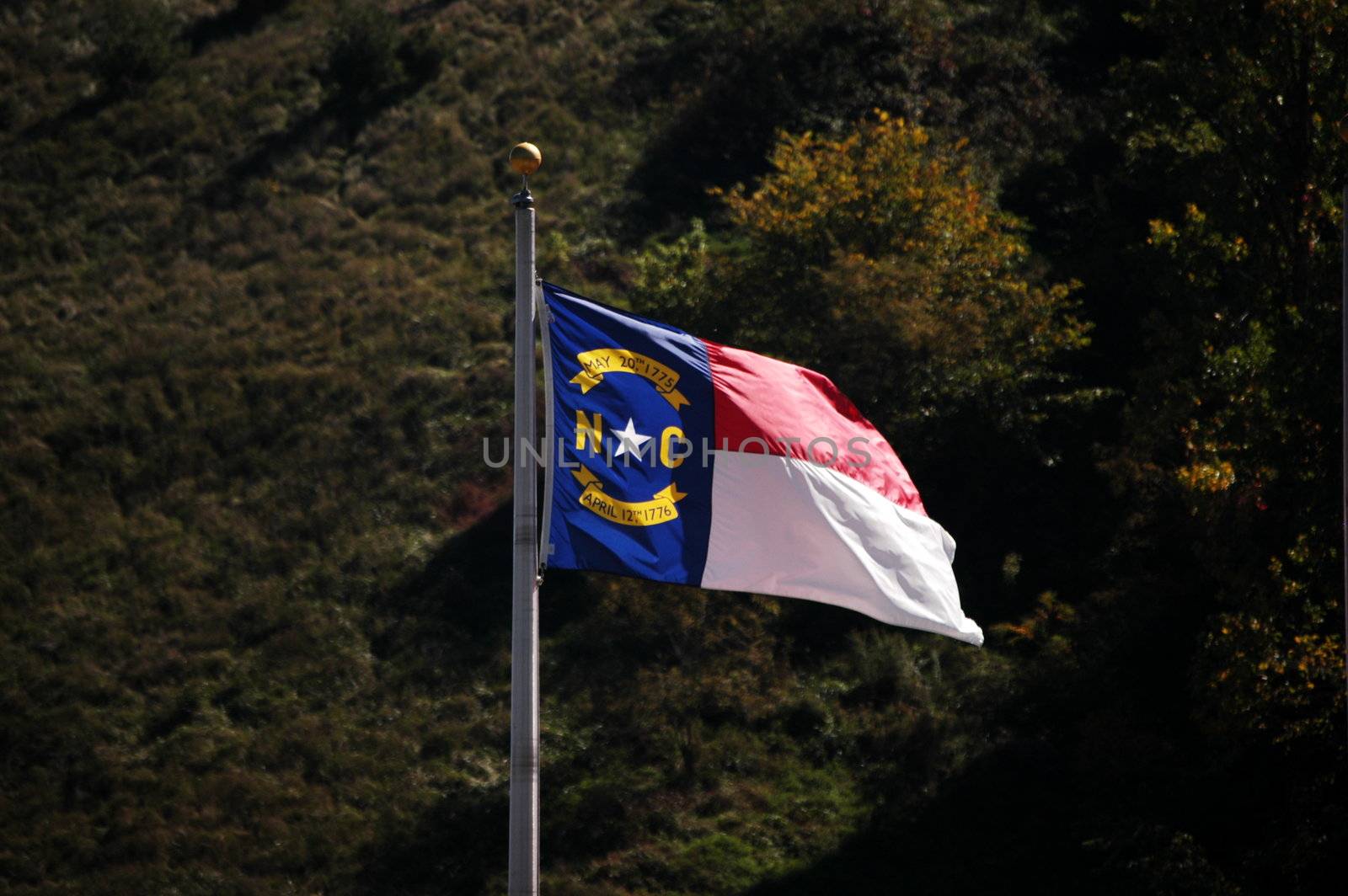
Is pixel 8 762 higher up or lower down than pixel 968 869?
higher up

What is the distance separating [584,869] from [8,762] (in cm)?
885

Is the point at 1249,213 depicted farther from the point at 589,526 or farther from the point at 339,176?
the point at 339,176

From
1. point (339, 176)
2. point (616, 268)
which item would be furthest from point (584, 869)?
point (339, 176)

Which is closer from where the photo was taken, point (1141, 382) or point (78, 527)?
point (1141, 382)

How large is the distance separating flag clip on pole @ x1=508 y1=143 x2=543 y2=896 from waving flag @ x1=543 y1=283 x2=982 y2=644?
0.30 m

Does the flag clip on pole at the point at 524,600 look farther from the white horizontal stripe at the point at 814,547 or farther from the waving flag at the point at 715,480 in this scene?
the white horizontal stripe at the point at 814,547

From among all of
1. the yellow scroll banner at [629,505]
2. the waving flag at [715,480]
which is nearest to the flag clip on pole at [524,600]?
the waving flag at [715,480]

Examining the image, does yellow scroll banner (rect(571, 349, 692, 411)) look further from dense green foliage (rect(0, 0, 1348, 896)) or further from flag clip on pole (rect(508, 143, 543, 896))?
dense green foliage (rect(0, 0, 1348, 896))

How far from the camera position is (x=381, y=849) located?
23.0 meters

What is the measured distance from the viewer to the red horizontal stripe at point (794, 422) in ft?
39.0

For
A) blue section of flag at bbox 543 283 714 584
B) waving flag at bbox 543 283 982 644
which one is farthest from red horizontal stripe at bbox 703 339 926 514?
blue section of flag at bbox 543 283 714 584

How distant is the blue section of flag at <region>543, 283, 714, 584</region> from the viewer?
11.1 m

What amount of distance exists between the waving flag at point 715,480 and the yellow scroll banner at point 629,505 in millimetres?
11

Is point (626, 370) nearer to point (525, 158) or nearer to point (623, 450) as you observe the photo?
point (623, 450)
